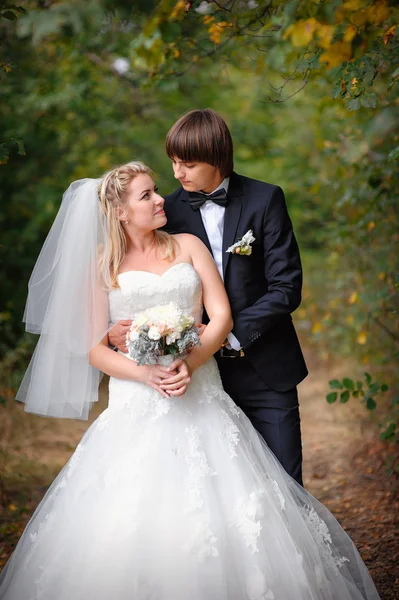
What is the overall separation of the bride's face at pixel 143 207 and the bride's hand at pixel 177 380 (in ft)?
2.50

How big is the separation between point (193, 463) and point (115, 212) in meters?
1.34

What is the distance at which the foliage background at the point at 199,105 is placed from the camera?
403 cm

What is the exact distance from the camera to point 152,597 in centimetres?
281

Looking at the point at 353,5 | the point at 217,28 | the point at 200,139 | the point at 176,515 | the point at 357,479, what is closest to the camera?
the point at 353,5

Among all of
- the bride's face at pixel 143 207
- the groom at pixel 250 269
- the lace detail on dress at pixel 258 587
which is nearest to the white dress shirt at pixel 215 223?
the groom at pixel 250 269

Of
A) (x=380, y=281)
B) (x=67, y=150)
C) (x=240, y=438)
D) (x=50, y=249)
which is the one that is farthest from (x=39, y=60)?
(x=240, y=438)

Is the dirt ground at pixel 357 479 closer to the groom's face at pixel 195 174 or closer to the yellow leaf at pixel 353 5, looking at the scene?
the groom's face at pixel 195 174

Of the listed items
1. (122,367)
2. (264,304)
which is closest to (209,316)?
(264,304)

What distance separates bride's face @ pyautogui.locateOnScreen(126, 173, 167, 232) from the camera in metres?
3.50

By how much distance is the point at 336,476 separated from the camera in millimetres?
6141

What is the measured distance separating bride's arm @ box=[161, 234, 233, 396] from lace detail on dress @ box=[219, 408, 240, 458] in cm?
28

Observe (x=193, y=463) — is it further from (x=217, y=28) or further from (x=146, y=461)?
(x=217, y=28)

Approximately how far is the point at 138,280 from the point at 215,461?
3.19 feet

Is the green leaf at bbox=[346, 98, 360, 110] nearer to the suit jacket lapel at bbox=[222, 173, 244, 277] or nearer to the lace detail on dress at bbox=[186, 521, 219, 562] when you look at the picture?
the suit jacket lapel at bbox=[222, 173, 244, 277]
